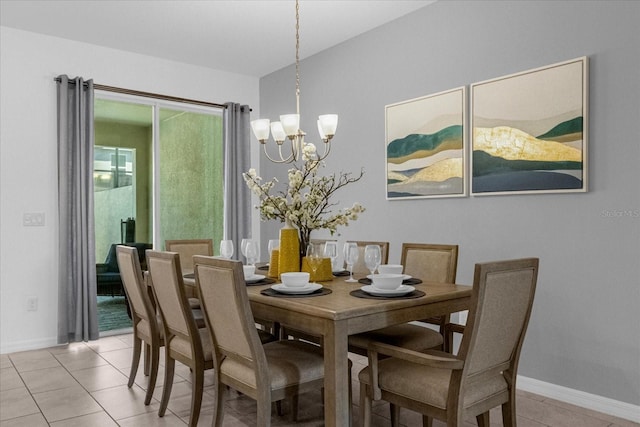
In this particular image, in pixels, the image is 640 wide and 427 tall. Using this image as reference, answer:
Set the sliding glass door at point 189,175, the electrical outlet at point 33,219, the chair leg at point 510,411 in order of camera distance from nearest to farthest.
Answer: the chair leg at point 510,411, the electrical outlet at point 33,219, the sliding glass door at point 189,175

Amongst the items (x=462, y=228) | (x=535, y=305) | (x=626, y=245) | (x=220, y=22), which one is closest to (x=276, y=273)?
(x=462, y=228)

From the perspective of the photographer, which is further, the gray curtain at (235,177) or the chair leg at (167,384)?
the gray curtain at (235,177)

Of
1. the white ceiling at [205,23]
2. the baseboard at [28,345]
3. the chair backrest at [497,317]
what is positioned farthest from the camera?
the baseboard at [28,345]

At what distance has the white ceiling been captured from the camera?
376cm

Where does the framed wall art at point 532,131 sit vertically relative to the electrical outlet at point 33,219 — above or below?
above

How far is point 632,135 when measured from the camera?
269 cm

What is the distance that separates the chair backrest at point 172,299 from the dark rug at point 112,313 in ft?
7.79

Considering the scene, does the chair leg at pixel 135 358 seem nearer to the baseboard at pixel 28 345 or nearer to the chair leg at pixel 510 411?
the baseboard at pixel 28 345

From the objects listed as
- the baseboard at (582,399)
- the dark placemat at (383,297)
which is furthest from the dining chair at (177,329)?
the baseboard at (582,399)

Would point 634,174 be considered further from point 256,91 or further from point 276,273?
point 256,91

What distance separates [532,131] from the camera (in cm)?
310

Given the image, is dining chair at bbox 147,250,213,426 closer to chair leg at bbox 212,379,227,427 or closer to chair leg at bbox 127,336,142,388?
chair leg at bbox 212,379,227,427

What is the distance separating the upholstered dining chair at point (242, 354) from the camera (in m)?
1.98

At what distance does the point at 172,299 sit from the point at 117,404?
928 mm
